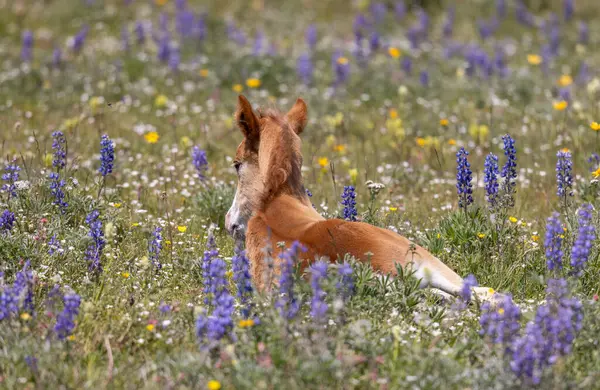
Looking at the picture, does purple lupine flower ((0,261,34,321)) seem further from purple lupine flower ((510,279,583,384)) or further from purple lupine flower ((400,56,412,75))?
purple lupine flower ((400,56,412,75))

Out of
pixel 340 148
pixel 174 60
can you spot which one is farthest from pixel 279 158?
pixel 174 60

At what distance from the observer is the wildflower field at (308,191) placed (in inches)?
171

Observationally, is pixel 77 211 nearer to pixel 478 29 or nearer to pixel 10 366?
pixel 10 366

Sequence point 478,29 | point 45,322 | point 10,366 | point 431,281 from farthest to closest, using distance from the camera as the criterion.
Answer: point 478,29
point 431,281
point 45,322
point 10,366

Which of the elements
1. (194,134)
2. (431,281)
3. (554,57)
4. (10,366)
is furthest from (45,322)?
(554,57)

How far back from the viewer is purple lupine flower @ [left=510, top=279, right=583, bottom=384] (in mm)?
4051

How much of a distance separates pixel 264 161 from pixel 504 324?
7.00ft

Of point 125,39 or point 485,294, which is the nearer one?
point 485,294

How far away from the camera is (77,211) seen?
22.2 feet

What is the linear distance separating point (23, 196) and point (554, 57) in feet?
33.8

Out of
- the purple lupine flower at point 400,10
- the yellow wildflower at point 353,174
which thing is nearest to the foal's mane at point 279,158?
the yellow wildflower at point 353,174

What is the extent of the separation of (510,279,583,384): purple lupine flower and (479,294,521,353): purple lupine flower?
5 centimetres

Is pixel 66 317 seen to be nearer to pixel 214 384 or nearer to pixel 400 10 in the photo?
pixel 214 384

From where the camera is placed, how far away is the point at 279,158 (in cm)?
571
